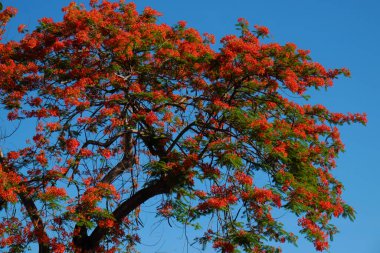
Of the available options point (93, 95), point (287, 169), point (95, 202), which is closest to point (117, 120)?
point (93, 95)

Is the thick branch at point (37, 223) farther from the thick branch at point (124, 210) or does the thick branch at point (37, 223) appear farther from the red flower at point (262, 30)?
the red flower at point (262, 30)

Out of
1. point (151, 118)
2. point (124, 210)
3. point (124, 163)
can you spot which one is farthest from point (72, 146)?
point (124, 210)

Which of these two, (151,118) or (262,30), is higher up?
(262,30)

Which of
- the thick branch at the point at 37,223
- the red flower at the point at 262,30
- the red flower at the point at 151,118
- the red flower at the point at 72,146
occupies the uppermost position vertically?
the red flower at the point at 262,30

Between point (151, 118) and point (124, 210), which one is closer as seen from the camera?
point (151, 118)

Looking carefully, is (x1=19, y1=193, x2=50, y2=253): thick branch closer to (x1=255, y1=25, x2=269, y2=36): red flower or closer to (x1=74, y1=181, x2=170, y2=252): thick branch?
(x1=74, y1=181, x2=170, y2=252): thick branch

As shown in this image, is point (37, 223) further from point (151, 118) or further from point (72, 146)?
point (151, 118)

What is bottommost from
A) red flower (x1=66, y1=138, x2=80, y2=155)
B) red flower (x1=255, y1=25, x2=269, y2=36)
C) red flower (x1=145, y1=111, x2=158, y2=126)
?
red flower (x1=66, y1=138, x2=80, y2=155)

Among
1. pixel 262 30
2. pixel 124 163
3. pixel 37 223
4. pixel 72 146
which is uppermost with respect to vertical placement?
pixel 262 30

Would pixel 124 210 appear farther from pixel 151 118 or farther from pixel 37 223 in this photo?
pixel 151 118

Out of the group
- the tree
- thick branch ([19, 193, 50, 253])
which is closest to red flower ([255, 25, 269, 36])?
the tree

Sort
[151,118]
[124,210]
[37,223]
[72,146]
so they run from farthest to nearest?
[124,210]
[151,118]
[72,146]
[37,223]

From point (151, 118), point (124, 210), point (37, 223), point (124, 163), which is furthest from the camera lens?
point (124, 163)

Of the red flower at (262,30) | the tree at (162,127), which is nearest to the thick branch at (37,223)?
the tree at (162,127)
